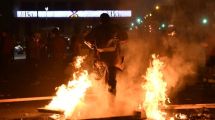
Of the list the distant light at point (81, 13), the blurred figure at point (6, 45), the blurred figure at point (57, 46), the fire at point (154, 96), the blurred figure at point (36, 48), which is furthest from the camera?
the distant light at point (81, 13)

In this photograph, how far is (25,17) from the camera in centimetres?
7800

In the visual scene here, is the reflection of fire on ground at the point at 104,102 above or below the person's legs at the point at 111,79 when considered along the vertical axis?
below

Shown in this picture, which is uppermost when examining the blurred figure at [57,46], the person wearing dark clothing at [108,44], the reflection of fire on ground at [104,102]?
the blurred figure at [57,46]

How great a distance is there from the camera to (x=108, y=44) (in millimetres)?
9898

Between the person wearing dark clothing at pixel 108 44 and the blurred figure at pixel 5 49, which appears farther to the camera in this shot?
the blurred figure at pixel 5 49

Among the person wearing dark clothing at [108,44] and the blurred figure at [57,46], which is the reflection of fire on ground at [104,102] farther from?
the blurred figure at [57,46]

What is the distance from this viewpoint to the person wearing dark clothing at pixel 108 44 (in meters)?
9.87

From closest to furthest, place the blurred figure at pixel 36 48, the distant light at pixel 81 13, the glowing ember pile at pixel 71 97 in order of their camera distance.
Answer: the glowing ember pile at pixel 71 97 → the blurred figure at pixel 36 48 → the distant light at pixel 81 13

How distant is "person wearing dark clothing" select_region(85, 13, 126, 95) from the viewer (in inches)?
388

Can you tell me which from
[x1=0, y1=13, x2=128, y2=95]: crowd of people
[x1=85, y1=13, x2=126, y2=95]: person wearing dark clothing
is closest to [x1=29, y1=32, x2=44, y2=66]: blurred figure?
[x1=0, y1=13, x2=128, y2=95]: crowd of people

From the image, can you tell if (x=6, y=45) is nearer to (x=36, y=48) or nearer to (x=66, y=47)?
(x=36, y=48)

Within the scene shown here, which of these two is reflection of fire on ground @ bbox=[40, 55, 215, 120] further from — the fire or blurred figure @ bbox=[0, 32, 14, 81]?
blurred figure @ bbox=[0, 32, 14, 81]

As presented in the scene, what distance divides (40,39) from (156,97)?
46.0 feet

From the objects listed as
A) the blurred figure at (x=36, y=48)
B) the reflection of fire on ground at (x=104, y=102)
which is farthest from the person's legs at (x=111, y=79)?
the blurred figure at (x=36, y=48)
